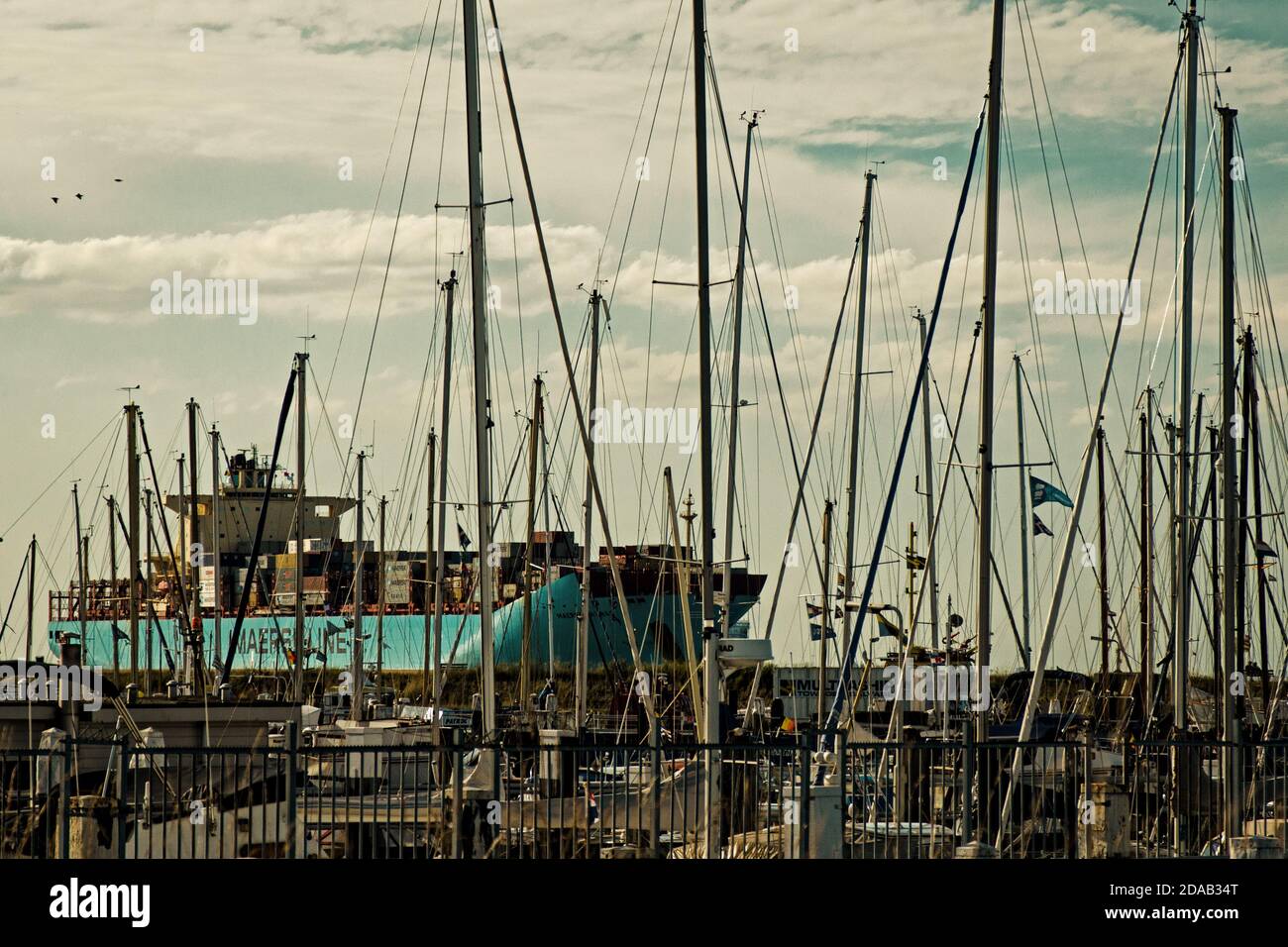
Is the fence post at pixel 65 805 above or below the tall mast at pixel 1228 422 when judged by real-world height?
below

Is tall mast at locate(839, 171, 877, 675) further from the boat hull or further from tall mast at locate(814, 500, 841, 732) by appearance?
the boat hull

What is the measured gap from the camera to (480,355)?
2378 cm

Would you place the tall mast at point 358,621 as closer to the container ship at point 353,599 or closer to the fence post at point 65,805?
the container ship at point 353,599

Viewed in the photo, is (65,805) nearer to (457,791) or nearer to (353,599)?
(457,791)

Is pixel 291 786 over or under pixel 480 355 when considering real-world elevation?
under

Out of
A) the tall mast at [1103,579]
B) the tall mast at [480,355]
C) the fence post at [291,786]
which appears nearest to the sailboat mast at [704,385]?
the tall mast at [480,355]

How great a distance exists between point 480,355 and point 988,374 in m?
7.19

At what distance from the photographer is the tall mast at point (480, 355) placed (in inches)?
893

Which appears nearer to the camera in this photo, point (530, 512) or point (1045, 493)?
point (1045, 493)

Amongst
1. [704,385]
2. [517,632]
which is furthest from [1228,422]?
[517,632]

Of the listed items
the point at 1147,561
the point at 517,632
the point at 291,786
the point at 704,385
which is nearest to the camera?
the point at 291,786

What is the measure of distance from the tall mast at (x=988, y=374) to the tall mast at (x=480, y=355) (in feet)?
21.8
